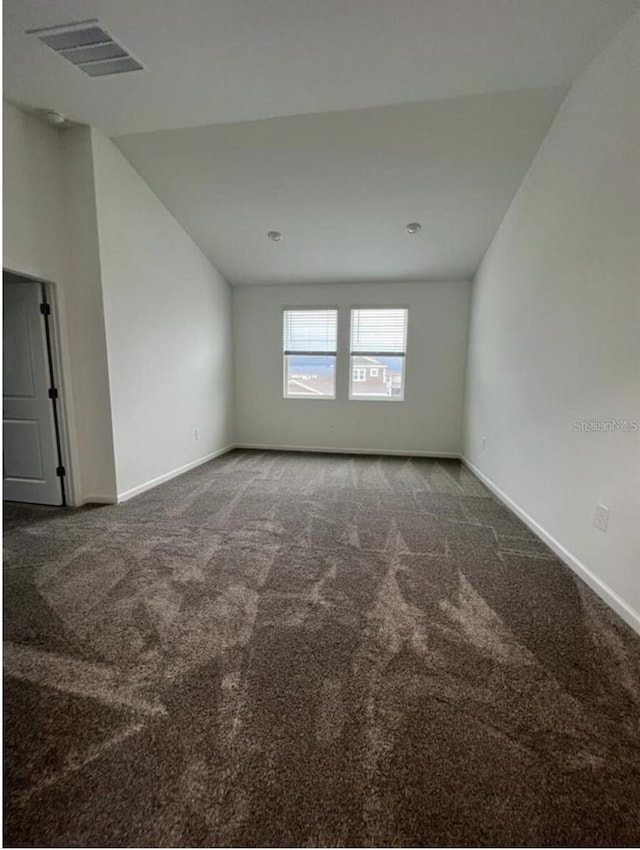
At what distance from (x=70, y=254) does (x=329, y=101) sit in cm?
235

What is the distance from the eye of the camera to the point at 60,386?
3.20 m

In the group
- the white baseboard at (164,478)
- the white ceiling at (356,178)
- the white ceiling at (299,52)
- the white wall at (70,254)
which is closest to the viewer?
the white ceiling at (299,52)

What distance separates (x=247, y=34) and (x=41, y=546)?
340cm

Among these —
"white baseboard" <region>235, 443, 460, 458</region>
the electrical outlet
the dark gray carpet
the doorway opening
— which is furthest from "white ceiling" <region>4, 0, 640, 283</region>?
the dark gray carpet

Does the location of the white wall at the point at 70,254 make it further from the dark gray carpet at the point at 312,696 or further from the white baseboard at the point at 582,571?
the white baseboard at the point at 582,571

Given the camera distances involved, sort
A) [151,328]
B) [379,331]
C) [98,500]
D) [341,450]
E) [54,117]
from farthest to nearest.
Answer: [341,450] → [379,331] → [151,328] → [98,500] → [54,117]

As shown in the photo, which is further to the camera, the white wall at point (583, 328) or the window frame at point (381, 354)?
the window frame at point (381, 354)

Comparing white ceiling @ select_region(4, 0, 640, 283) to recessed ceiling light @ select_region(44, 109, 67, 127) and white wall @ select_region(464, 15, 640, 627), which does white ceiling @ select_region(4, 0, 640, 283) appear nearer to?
recessed ceiling light @ select_region(44, 109, 67, 127)

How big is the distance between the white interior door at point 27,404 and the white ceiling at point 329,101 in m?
1.43

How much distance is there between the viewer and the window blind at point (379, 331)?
538cm

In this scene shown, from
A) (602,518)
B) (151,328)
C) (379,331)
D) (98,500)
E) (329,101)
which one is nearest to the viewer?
(602,518)

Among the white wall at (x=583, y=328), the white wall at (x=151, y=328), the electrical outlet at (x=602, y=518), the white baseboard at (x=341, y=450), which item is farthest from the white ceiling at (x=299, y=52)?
the white baseboard at (x=341, y=450)

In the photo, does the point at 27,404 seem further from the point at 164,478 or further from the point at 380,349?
the point at 380,349

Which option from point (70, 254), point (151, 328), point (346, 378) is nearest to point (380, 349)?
point (346, 378)
